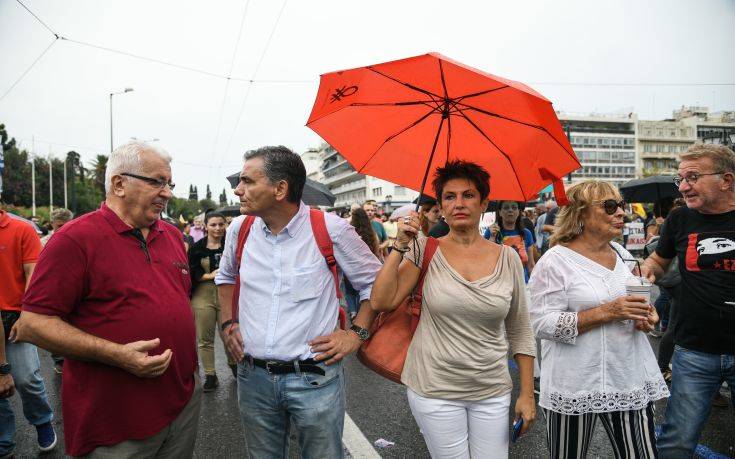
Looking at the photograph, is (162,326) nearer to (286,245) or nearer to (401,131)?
(286,245)

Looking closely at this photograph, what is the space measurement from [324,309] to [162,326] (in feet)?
2.50

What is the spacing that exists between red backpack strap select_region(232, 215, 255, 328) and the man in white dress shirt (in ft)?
0.21

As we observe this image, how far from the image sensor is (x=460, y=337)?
2.17 meters

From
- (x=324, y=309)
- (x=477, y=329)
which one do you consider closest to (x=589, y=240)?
(x=477, y=329)

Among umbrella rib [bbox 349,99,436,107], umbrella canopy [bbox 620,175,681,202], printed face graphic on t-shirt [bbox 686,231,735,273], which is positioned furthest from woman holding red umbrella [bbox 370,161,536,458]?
umbrella canopy [bbox 620,175,681,202]

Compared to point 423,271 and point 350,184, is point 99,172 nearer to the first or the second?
point 350,184

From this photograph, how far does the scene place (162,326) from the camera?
6.79 feet

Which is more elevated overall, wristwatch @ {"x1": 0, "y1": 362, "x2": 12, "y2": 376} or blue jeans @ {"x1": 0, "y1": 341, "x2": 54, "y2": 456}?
wristwatch @ {"x1": 0, "y1": 362, "x2": 12, "y2": 376}

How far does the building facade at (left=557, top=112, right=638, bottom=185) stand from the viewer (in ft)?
299

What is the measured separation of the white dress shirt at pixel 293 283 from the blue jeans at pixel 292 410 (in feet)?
0.40

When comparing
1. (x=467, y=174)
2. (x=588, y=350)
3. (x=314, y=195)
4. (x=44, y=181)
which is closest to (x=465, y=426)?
(x=588, y=350)

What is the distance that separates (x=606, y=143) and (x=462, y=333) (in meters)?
105

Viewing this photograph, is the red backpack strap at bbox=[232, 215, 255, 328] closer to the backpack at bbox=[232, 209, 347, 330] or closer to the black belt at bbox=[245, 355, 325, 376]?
the backpack at bbox=[232, 209, 347, 330]

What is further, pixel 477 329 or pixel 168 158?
pixel 168 158
